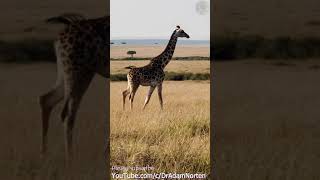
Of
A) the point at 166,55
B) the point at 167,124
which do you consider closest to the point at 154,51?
the point at 166,55

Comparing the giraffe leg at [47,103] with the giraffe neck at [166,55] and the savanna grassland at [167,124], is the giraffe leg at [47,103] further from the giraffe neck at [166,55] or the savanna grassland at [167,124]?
the giraffe neck at [166,55]

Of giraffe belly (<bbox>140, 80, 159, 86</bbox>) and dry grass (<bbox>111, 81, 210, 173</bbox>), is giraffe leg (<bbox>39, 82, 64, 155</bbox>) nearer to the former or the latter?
dry grass (<bbox>111, 81, 210, 173</bbox>)

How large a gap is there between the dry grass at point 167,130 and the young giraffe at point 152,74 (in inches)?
1.7

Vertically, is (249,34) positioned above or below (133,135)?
above

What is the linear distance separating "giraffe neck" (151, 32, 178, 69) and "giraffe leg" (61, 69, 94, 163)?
1.74 ft

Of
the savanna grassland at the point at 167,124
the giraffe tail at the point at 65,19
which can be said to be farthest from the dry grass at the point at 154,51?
the giraffe tail at the point at 65,19

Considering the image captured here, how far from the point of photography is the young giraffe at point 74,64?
4074 millimetres

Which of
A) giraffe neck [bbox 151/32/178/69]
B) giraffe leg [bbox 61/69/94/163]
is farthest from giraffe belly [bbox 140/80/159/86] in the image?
giraffe leg [bbox 61/69/94/163]

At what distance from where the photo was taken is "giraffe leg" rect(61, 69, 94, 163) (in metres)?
4.05

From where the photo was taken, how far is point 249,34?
4.78 meters

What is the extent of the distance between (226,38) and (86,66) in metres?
1.25

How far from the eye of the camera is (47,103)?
13.8ft

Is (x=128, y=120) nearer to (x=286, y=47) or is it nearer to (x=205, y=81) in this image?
(x=205, y=81)

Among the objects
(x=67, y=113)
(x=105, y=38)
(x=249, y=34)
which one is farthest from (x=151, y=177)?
(x=249, y=34)
